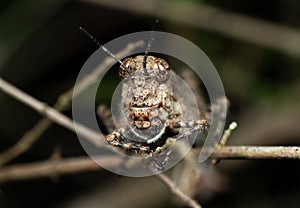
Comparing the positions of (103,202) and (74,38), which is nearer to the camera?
(103,202)

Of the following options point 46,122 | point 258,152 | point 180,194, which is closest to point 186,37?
point 46,122

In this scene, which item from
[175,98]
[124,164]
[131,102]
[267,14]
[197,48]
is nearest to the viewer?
[131,102]

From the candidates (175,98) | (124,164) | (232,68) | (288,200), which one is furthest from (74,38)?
(175,98)

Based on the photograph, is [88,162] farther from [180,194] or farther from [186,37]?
[186,37]

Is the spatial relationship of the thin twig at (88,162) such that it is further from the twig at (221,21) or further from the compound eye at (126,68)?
the twig at (221,21)

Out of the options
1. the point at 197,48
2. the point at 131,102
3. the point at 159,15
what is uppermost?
the point at 131,102

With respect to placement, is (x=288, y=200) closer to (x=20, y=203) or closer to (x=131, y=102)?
(x=20, y=203)
